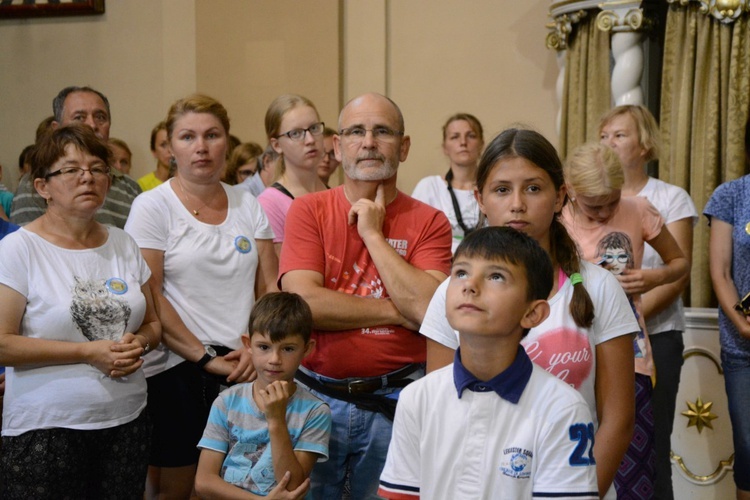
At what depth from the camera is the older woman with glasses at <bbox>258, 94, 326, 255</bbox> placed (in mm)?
3679

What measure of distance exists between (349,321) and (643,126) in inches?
71.7

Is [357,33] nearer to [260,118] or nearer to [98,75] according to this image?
[260,118]

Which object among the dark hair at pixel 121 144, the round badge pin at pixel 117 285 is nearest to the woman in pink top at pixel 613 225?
the round badge pin at pixel 117 285

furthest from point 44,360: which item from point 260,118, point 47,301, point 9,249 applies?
point 260,118

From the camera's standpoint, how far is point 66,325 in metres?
2.75

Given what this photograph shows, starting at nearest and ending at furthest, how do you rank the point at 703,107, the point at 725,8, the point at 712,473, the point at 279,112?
the point at 279,112, the point at 712,473, the point at 725,8, the point at 703,107

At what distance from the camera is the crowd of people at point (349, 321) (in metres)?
1.87

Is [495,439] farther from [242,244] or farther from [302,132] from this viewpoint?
[302,132]

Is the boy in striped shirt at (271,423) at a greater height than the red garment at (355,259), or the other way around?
the red garment at (355,259)

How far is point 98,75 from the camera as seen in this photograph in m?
6.52

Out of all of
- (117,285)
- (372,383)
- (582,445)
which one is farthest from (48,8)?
(582,445)

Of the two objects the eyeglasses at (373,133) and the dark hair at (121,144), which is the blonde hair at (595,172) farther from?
the dark hair at (121,144)

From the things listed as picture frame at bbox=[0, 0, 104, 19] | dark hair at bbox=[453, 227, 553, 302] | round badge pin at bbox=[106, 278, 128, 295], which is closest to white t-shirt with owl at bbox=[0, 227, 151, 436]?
round badge pin at bbox=[106, 278, 128, 295]

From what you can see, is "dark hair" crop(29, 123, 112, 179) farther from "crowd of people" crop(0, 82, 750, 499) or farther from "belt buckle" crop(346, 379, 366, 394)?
"belt buckle" crop(346, 379, 366, 394)
